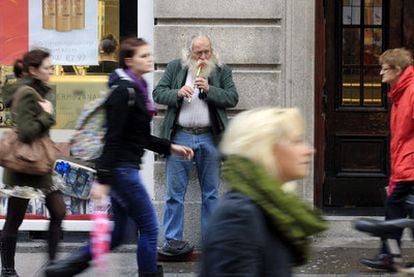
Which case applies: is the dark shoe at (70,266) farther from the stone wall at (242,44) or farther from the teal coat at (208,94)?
the stone wall at (242,44)

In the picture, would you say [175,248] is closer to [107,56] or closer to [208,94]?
[208,94]

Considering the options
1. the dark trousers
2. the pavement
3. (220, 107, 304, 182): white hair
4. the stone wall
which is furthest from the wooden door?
(220, 107, 304, 182): white hair

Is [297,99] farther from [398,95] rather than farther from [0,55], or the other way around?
[0,55]

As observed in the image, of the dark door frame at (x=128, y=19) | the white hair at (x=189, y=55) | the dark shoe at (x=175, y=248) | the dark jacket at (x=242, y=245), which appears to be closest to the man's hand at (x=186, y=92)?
the white hair at (x=189, y=55)

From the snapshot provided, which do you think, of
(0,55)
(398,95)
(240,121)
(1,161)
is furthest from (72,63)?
(240,121)

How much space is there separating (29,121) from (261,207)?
3.78 metres

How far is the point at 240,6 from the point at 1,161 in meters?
2.85

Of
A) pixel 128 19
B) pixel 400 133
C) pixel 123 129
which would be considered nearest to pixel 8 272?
pixel 123 129

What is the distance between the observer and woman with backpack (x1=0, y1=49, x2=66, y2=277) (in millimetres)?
6410

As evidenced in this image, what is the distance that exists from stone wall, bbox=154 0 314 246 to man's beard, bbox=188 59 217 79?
0.41m

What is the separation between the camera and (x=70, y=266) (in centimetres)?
580

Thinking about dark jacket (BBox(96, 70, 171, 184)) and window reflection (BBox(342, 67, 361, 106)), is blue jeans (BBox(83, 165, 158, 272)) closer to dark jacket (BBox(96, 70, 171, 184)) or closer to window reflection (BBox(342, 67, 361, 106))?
dark jacket (BBox(96, 70, 171, 184))

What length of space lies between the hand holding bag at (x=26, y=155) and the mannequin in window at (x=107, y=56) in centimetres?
223

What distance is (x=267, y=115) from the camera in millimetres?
3125
